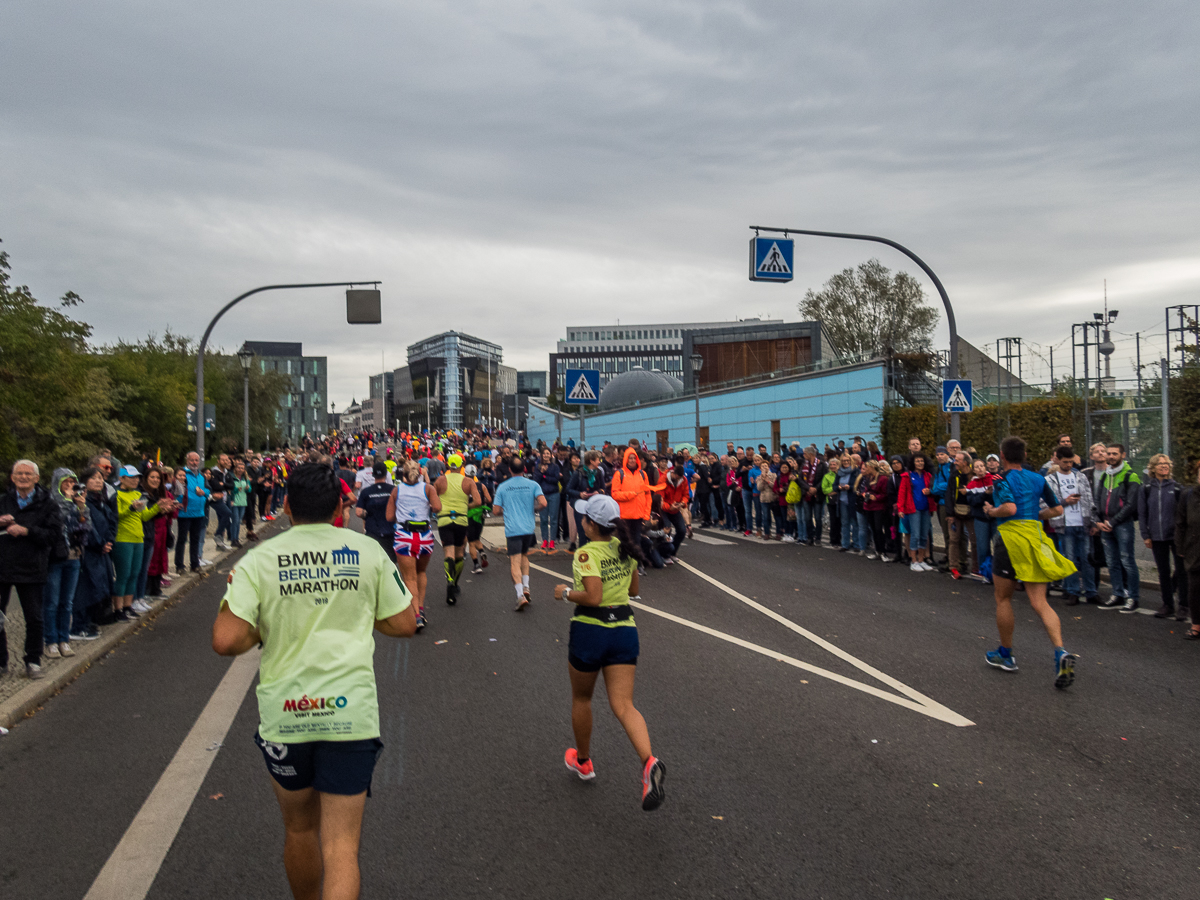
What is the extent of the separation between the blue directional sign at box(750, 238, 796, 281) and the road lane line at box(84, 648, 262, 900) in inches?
463

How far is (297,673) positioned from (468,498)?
25.4ft

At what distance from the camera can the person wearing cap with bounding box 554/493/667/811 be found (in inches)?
183

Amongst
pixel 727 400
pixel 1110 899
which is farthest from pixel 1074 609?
pixel 727 400

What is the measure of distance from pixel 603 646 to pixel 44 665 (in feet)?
18.0

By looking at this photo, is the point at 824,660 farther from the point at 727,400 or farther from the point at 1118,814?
the point at 727,400

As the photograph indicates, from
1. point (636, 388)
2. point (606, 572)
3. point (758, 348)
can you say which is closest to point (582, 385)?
point (606, 572)

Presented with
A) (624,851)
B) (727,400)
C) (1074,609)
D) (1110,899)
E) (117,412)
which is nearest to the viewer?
(1110,899)

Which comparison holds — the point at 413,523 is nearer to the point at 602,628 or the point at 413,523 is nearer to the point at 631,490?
the point at 631,490

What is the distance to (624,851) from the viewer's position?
3.99 meters

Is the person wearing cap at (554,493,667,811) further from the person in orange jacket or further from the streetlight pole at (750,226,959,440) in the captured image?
the streetlight pole at (750,226,959,440)

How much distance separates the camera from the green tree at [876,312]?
56.8 metres

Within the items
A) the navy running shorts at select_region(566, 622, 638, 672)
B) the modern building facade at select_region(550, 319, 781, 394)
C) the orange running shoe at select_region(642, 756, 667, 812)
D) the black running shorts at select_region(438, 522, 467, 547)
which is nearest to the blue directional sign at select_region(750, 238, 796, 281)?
the black running shorts at select_region(438, 522, 467, 547)

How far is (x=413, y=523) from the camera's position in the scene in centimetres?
941

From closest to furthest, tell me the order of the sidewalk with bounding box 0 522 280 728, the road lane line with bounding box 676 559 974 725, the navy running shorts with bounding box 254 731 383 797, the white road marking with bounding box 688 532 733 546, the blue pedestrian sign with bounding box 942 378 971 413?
the navy running shorts with bounding box 254 731 383 797 < the road lane line with bounding box 676 559 974 725 < the sidewalk with bounding box 0 522 280 728 < the blue pedestrian sign with bounding box 942 378 971 413 < the white road marking with bounding box 688 532 733 546
